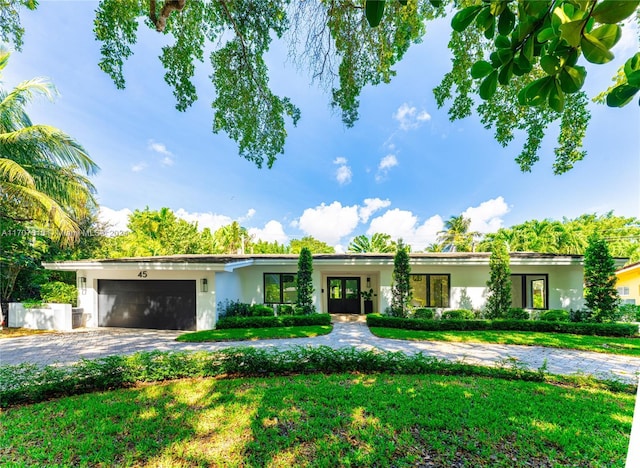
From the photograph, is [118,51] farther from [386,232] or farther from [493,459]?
[386,232]

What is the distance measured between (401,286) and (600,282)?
304 inches

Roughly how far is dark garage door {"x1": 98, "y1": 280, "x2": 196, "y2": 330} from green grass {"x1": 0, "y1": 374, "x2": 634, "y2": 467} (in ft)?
21.4

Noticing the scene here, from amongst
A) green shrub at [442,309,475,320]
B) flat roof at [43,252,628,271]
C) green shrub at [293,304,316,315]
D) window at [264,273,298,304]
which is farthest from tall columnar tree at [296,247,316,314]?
green shrub at [442,309,475,320]

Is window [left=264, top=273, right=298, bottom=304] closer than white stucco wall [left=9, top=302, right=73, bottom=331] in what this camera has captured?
No

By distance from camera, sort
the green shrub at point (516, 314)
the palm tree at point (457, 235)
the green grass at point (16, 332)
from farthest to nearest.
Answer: the palm tree at point (457, 235) → the green shrub at point (516, 314) → the green grass at point (16, 332)

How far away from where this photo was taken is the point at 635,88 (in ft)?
3.14

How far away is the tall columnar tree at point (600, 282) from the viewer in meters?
9.99

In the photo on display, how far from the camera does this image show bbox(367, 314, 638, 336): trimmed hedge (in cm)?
898

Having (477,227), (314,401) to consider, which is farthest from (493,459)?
(477,227)

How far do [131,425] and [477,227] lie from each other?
38901 mm

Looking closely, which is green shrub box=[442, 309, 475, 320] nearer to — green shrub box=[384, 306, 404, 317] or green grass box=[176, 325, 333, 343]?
green shrub box=[384, 306, 404, 317]

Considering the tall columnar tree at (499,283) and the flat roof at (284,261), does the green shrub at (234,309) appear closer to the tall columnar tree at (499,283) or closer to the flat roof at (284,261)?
the flat roof at (284,261)

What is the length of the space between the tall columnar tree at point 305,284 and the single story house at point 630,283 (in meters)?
20.6

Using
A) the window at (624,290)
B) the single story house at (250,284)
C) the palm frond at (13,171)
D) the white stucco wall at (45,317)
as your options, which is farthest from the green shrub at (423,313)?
the window at (624,290)
